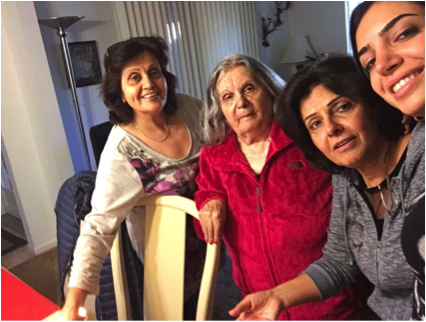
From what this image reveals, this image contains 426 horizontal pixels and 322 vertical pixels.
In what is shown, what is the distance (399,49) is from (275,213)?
47 cm

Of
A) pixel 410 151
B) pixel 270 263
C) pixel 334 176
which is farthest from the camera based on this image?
pixel 270 263

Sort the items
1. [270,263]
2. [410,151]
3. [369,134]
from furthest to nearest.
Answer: [270,263] → [369,134] → [410,151]

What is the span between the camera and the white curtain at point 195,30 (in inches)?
25.5

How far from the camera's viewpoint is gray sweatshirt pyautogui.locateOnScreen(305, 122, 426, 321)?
0.44m

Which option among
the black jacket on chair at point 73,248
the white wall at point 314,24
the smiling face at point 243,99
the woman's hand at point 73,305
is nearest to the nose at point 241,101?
the smiling face at point 243,99

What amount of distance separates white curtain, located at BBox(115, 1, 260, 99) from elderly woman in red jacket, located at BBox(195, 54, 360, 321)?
32 mm

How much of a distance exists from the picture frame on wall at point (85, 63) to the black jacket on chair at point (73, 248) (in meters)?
0.35

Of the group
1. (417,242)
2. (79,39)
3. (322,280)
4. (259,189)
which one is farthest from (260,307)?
(79,39)

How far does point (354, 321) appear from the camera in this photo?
2.68ft

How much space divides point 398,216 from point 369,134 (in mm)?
141

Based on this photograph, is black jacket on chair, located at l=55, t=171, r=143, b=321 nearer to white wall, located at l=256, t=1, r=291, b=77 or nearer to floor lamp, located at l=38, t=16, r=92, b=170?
floor lamp, located at l=38, t=16, r=92, b=170

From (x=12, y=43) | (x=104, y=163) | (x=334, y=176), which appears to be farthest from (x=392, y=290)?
(x=12, y=43)

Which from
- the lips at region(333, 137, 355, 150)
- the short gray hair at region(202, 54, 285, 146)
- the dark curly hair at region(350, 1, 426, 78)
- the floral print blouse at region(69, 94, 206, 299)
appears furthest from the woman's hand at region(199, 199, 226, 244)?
the dark curly hair at region(350, 1, 426, 78)

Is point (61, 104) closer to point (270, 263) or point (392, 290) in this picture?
point (270, 263)
